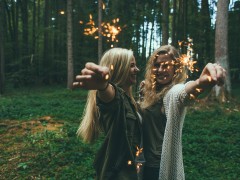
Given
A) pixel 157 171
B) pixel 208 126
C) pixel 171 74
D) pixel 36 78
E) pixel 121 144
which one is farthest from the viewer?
pixel 36 78

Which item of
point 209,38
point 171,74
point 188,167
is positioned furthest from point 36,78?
point 171,74

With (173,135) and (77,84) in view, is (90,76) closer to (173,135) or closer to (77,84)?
(77,84)

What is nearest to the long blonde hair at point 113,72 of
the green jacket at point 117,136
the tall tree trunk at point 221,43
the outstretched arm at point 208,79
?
the green jacket at point 117,136

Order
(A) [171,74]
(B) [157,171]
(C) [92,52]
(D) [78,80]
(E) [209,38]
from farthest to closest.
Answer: (C) [92,52], (E) [209,38], (A) [171,74], (B) [157,171], (D) [78,80]

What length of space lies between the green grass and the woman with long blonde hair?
13.9 feet

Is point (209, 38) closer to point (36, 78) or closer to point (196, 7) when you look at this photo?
point (196, 7)

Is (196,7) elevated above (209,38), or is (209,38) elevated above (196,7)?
(196,7)

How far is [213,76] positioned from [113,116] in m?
0.87

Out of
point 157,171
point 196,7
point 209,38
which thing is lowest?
point 157,171

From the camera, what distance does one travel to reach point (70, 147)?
8547 millimetres

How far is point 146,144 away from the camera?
10.2ft

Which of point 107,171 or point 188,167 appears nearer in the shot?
point 107,171

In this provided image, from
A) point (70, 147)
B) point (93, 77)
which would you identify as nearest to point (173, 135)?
point (93, 77)

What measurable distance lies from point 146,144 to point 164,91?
0.59 metres
